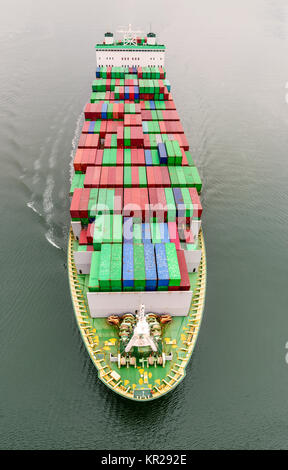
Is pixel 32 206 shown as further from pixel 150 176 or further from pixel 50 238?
pixel 150 176

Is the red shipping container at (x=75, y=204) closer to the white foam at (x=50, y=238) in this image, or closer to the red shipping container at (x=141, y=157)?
the red shipping container at (x=141, y=157)

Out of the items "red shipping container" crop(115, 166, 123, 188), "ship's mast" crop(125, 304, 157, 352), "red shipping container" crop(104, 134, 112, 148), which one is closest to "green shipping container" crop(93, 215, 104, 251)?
"red shipping container" crop(115, 166, 123, 188)

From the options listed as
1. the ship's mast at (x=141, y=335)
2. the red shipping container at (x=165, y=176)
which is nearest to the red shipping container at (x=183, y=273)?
the ship's mast at (x=141, y=335)

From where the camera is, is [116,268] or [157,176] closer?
[116,268]

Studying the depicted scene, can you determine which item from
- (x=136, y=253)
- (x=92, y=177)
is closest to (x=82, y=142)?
(x=92, y=177)
